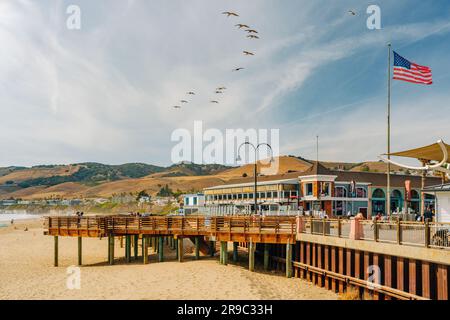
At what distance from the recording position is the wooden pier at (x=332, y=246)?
1505 cm

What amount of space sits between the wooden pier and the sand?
1.22m

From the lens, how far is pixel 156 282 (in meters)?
22.2

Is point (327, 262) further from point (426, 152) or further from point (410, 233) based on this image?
point (426, 152)

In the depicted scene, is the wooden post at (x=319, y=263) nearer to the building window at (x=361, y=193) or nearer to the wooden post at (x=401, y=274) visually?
the wooden post at (x=401, y=274)

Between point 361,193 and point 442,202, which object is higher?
point 442,202

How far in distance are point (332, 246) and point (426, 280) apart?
6.62 m

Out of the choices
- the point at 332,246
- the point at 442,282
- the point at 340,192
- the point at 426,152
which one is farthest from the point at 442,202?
the point at 340,192

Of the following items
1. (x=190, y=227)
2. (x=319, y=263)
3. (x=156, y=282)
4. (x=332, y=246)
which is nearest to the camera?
(x=332, y=246)

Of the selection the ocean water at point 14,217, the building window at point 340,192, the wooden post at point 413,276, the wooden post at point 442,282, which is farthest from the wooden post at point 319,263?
the ocean water at point 14,217

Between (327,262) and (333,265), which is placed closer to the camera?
(333,265)

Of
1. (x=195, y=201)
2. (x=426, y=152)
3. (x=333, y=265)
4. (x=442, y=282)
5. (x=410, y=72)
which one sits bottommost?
(x=333, y=265)

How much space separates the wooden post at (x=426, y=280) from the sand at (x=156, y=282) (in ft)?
18.2
